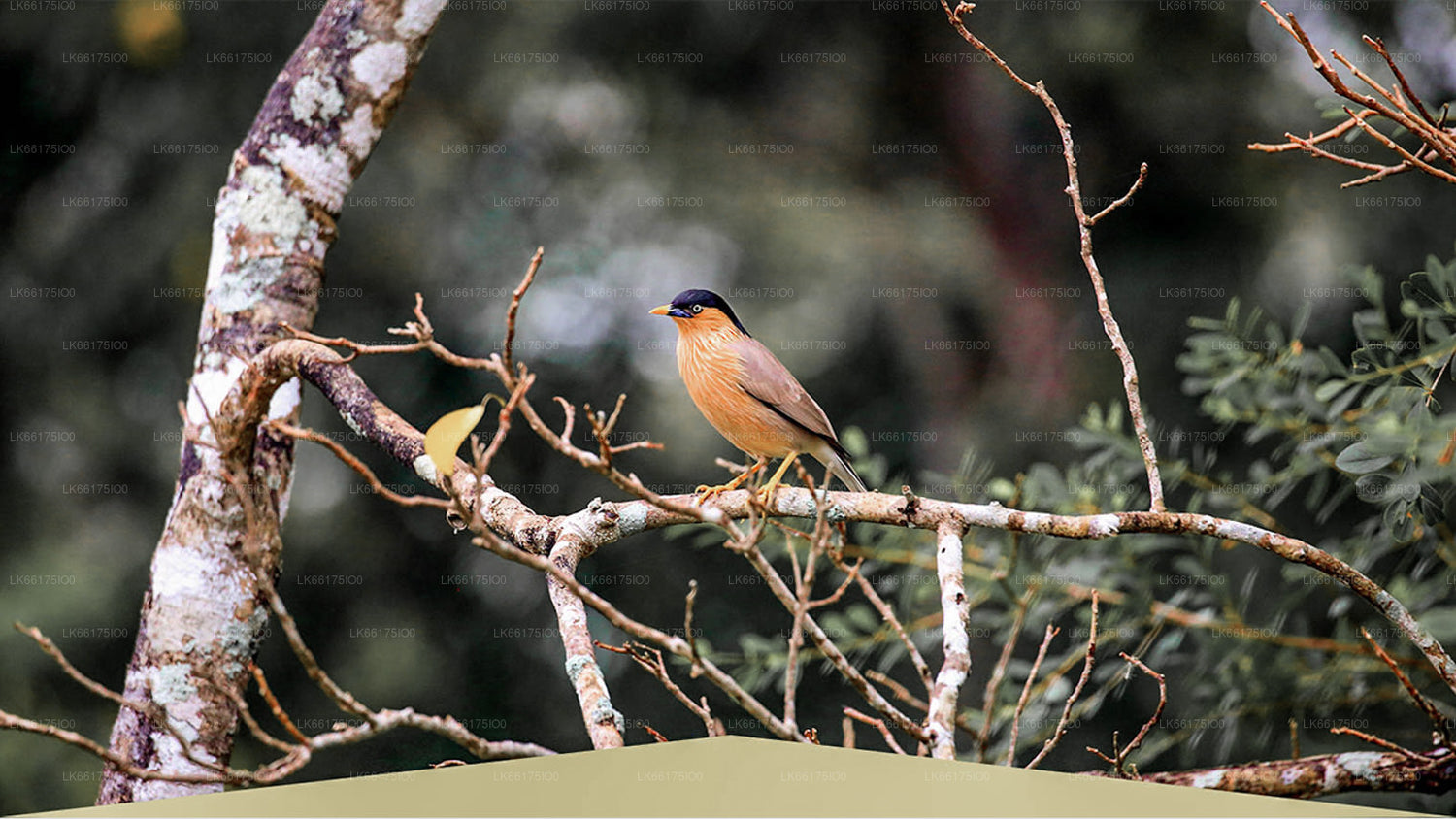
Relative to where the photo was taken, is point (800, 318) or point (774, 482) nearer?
point (774, 482)

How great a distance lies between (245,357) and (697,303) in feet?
3.32

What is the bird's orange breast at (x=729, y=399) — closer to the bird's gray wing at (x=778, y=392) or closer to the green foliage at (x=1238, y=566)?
the bird's gray wing at (x=778, y=392)

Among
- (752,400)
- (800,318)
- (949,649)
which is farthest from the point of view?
(800,318)

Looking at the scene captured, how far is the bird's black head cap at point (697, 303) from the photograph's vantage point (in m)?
3.04

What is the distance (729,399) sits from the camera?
2.92 meters

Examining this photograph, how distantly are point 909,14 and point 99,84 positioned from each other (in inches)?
91.8

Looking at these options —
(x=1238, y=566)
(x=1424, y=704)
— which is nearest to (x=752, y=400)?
(x=1238, y=566)

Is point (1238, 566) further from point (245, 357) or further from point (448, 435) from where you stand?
point (245, 357)

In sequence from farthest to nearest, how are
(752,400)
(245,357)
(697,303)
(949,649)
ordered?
(697,303)
(752,400)
(245,357)
(949,649)

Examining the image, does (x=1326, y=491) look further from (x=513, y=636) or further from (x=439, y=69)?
(x=439, y=69)

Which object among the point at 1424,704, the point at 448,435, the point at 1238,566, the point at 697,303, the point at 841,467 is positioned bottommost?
the point at 1424,704

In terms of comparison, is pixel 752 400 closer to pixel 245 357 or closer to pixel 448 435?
pixel 245 357

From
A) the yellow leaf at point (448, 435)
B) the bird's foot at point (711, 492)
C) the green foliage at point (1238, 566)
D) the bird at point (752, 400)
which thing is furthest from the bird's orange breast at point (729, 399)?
the yellow leaf at point (448, 435)

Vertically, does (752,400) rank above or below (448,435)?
above
